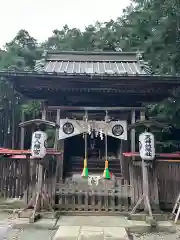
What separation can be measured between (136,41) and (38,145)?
1363cm

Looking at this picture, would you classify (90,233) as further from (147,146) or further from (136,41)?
(136,41)

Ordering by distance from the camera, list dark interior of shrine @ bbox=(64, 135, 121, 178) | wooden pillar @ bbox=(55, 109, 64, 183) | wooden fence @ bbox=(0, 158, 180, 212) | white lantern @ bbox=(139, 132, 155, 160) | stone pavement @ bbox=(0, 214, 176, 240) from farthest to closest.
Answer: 1. dark interior of shrine @ bbox=(64, 135, 121, 178)
2. wooden pillar @ bbox=(55, 109, 64, 183)
3. wooden fence @ bbox=(0, 158, 180, 212)
4. white lantern @ bbox=(139, 132, 155, 160)
5. stone pavement @ bbox=(0, 214, 176, 240)

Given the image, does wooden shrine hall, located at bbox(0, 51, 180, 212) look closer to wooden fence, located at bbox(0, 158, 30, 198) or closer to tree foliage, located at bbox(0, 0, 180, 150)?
wooden fence, located at bbox(0, 158, 30, 198)

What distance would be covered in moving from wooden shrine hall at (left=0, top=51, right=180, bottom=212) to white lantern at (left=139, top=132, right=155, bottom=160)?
1.81ft

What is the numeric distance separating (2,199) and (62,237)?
3.41 metres

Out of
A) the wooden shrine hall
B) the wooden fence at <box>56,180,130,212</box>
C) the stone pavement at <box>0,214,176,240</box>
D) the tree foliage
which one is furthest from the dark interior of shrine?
the stone pavement at <box>0,214,176,240</box>

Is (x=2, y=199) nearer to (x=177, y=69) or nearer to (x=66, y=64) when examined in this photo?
(x=66, y=64)

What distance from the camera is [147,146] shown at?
21.5 feet

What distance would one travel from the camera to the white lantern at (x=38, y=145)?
653 centimetres

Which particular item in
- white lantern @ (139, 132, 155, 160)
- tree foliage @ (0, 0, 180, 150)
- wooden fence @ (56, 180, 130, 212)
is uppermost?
tree foliage @ (0, 0, 180, 150)

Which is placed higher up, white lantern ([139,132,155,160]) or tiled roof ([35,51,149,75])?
tiled roof ([35,51,149,75])

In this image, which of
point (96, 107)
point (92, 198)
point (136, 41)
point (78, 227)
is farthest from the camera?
point (136, 41)

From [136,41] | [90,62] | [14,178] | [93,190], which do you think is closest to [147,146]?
[93,190]

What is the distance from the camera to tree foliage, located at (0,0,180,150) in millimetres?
11516
